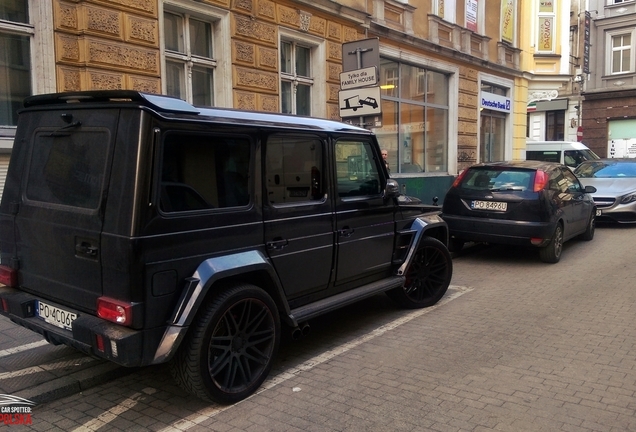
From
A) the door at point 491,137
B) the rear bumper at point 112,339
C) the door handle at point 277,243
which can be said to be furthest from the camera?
the door at point 491,137

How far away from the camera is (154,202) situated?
333cm

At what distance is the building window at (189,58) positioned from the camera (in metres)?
Answer: 9.41

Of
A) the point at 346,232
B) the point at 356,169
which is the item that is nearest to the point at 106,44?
the point at 356,169

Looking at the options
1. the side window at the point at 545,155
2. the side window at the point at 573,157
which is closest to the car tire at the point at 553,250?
the side window at the point at 573,157

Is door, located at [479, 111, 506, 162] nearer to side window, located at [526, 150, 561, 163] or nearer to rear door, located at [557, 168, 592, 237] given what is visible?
side window, located at [526, 150, 561, 163]

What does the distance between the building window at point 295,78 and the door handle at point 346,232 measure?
22.9 ft

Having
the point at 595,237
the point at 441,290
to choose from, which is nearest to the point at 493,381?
the point at 441,290

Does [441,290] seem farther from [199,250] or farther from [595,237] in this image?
[595,237]

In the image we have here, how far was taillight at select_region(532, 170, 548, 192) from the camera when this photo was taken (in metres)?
8.05

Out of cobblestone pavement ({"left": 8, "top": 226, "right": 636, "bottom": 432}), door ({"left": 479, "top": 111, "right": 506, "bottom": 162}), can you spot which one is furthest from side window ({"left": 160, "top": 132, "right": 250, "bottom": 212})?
door ({"left": 479, "top": 111, "right": 506, "bottom": 162})

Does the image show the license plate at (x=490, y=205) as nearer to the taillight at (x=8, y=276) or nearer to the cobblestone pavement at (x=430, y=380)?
the cobblestone pavement at (x=430, y=380)

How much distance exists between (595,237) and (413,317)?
A: 23.7 ft

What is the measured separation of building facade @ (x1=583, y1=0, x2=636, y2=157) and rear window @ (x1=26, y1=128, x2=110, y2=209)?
3290cm

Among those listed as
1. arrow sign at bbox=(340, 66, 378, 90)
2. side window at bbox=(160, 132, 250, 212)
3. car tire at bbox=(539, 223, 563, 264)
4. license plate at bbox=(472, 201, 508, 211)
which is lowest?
car tire at bbox=(539, 223, 563, 264)
